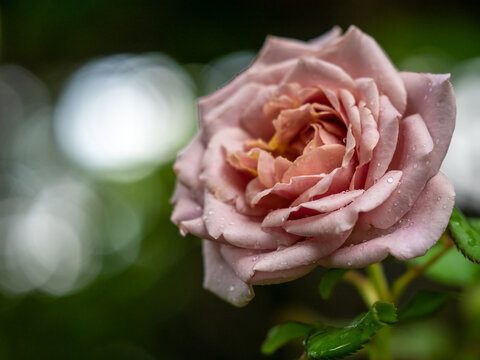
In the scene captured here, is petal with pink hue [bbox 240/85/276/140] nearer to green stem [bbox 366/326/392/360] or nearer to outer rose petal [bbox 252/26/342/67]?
outer rose petal [bbox 252/26/342/67]

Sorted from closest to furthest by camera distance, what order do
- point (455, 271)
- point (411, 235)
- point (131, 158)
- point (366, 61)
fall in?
point (411, 235) → point (366, 61) → point (455, 271) → point (131, 158)

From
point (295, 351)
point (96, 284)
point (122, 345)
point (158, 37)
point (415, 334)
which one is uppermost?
point (158, 37)

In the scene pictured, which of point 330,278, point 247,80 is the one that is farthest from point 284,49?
point 330,278

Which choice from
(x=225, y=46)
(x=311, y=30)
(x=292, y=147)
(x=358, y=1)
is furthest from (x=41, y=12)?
(x=292, y=147)

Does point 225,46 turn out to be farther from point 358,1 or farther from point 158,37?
point 358,1

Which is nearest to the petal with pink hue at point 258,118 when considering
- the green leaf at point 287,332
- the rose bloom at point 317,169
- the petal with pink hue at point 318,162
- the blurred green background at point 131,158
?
the rose bloom at point 317,169

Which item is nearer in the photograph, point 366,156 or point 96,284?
point 366,156

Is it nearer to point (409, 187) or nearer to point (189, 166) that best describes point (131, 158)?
point (189, 166)
